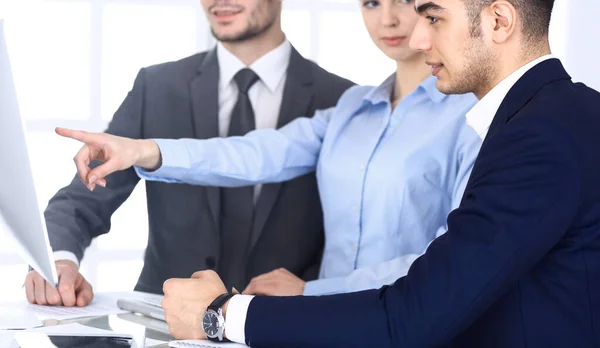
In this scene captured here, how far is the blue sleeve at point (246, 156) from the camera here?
237cm

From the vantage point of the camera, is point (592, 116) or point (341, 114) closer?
point (592, 116)

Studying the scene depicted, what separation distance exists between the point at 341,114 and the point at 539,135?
1.25 metres

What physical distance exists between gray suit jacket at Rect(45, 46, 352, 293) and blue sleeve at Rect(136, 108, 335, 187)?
27 cm

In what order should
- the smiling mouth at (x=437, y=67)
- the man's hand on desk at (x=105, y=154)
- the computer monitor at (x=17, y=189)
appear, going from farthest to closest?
the man's hand on desk at (x=105, y=154)
the smiling mouth at (x=437, y=67)
the computer monitor at (x=17, y=189)

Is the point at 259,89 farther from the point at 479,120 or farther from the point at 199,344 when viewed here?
the point at 199,344

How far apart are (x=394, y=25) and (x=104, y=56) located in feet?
4.79

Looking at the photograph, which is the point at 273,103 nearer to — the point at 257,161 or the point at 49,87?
the point at 257,161

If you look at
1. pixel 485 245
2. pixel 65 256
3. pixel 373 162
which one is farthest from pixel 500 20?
pixel 65 256

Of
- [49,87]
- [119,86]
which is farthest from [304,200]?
[49,87]

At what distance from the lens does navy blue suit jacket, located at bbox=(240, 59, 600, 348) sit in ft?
4.26

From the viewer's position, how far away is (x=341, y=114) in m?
2.53

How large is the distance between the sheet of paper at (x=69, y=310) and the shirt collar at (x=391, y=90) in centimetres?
92

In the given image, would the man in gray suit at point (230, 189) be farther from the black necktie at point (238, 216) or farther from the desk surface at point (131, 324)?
the desk surface at point (131, 324)

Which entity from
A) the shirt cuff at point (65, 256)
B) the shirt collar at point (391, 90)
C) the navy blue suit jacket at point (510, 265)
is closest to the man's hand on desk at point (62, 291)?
the shirt cuff at point (65, 256)
